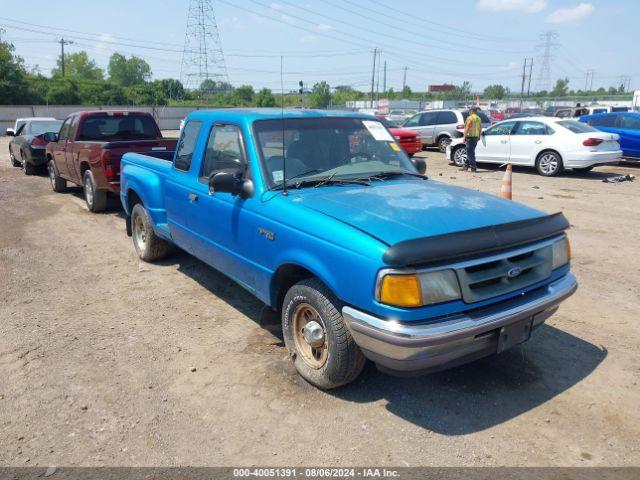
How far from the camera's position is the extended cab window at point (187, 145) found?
503 centimetres

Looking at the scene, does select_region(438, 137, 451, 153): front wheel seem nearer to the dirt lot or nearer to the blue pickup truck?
the dirt lot

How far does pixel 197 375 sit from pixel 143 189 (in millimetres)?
2900

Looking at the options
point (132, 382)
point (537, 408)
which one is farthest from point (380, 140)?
point (132, 382)

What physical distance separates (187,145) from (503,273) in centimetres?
344

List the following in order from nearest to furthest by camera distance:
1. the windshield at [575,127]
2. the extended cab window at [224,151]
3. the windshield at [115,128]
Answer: the extended cab window at [224,151] < the windshield at [115,128] < the windshield at [575,127]

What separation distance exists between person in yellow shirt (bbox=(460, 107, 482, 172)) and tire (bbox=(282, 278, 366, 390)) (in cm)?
1241

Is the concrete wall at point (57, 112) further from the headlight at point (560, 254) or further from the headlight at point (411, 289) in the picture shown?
the headlight at point (411, 289)

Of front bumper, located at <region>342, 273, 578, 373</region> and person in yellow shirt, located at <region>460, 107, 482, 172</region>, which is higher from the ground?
person in yellow shirt, located at <region>460, 107, 482, 172</region>

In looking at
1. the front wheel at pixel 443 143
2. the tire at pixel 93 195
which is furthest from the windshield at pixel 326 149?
the front wheel at pixel 443 143

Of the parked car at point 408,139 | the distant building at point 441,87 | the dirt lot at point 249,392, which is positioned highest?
the distant building at point 441,87

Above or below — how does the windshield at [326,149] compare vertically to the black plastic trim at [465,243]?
above

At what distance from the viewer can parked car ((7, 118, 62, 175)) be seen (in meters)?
14.1

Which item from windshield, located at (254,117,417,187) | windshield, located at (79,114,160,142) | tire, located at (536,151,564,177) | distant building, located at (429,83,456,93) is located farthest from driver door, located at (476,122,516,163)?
distant building, located at (429,83,456,93)

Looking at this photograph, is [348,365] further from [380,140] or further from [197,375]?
[380,140]
